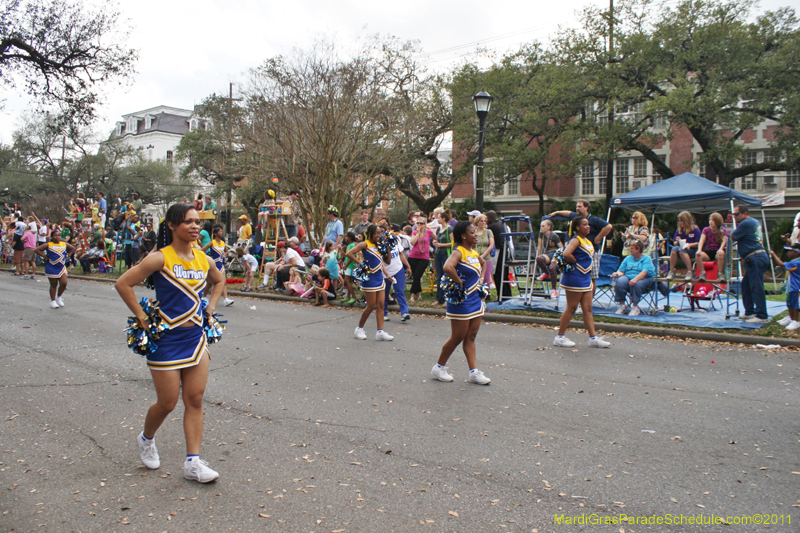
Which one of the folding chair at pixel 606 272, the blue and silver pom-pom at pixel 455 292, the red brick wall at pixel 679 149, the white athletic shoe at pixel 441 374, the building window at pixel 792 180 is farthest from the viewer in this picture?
the red brick wall at pixel 679 149

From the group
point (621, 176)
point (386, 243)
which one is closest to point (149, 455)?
point (386, 243)

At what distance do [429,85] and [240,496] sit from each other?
31.3 m

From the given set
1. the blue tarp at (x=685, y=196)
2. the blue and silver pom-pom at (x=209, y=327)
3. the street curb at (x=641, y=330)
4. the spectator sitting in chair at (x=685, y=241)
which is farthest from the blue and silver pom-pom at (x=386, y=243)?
the blue tarp at (x=685, y=196)

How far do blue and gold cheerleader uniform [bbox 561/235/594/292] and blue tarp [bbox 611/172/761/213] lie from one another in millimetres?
5172

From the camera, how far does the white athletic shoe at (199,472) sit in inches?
153

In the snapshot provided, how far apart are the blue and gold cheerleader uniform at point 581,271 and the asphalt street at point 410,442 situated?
0.98 meters

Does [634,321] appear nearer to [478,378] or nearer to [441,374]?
[478,378]

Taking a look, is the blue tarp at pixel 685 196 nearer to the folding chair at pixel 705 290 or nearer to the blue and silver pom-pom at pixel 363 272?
the folding chair at pixel 705 290

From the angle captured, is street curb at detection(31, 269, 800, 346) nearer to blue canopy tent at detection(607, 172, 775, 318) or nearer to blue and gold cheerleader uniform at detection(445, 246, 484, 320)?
blue canopy tent at detection(607, 172, 775, 318)

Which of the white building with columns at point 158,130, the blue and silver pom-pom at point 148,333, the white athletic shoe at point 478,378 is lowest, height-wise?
the white athletic shoe at point 478,378

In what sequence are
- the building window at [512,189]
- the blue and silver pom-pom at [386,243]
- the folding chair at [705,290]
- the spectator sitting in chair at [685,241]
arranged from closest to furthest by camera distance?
1. the blue and silver pom-pom at [386,243]
2. the folding chair at [705,290]
3. the spectator sitting in chair at [685,241]
4. the building window at [512,189]

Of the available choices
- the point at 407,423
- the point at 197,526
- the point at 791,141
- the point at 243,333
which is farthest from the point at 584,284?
the point at 791,141

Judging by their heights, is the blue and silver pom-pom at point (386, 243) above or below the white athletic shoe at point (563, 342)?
above

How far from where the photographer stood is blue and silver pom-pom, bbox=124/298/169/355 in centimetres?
379
